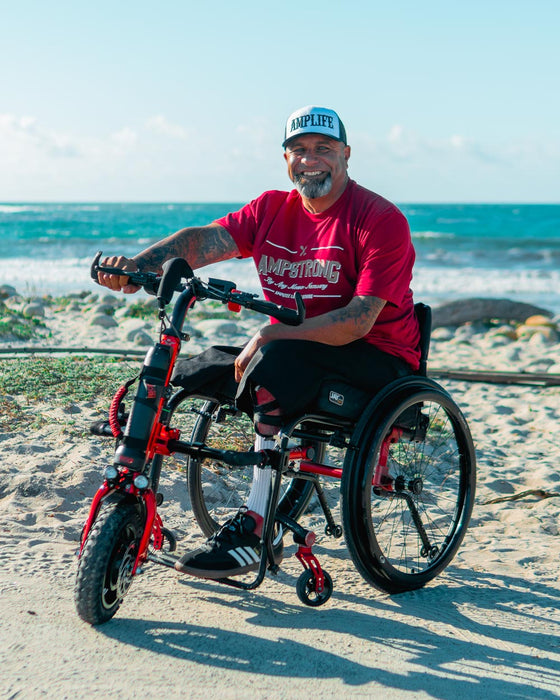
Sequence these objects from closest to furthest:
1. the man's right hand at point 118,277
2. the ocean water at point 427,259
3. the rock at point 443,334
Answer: the man's right hand at point 118,277
the rock at point 443,334
the ocean water at point 427,259

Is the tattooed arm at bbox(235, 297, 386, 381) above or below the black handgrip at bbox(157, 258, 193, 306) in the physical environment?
below

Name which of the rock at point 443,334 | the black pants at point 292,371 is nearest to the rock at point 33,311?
the rock at point 443,334

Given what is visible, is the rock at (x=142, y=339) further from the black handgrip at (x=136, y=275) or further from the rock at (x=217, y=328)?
the black handgrip at (x=136, y=275)

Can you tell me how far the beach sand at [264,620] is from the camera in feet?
7.93

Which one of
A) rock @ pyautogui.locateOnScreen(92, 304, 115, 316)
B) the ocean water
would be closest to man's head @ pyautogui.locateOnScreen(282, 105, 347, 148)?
rock @ pyautogui.locateOnScreen(92, 304, 115, 316)

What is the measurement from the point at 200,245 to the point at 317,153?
0.65 m

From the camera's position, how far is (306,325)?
9.89 ft

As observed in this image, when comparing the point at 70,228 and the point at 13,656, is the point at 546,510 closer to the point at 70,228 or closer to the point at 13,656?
the point at 13,656

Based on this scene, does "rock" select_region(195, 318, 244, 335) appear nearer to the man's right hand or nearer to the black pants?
the black pants

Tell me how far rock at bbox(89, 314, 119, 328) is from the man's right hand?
248 inches

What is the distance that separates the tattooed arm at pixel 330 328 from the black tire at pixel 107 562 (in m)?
0.74

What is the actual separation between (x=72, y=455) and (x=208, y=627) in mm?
1849

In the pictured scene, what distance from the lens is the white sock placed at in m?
3.00

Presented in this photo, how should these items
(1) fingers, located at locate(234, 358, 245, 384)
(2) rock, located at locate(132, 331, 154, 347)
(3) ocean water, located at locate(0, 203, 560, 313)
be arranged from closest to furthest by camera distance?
(1) fingers, located at locate(234, 358, 245, 384) < (2) rock, located at locate(132, 331, 154, 347) < (3) ocean water, located at locate(0, 203, 560, 313)
